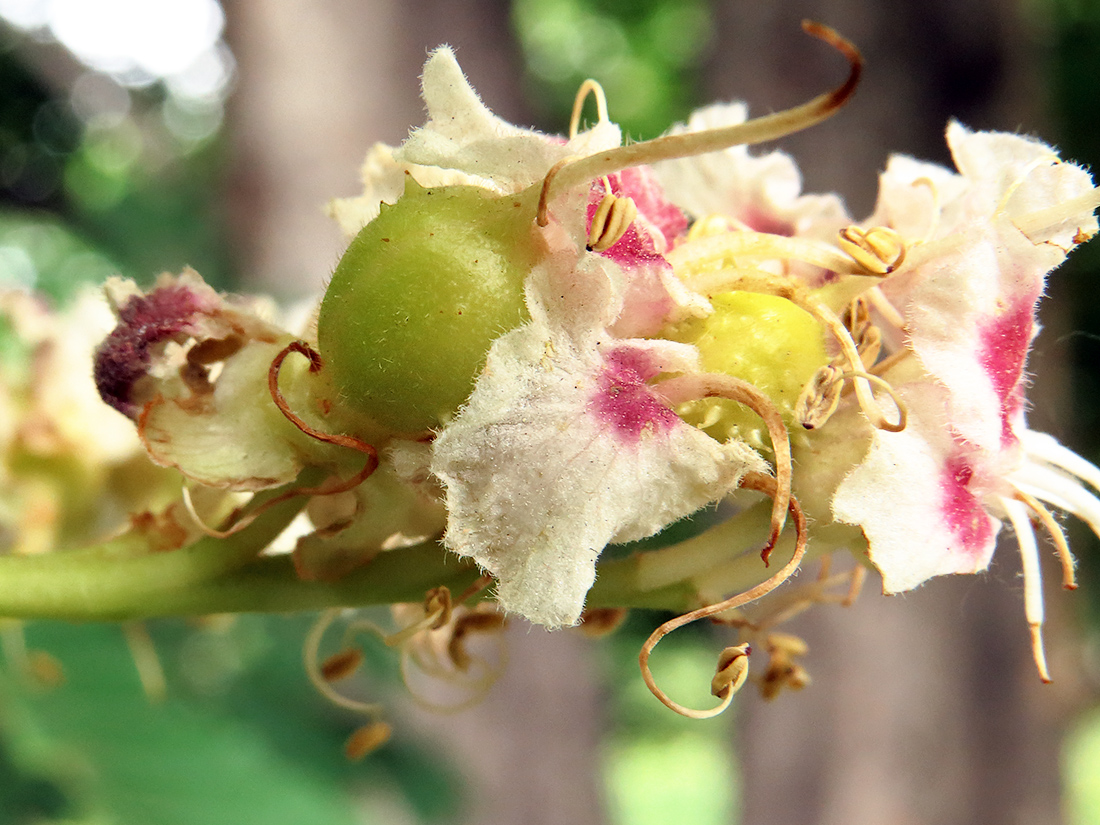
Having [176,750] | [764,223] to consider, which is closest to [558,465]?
[764,223]

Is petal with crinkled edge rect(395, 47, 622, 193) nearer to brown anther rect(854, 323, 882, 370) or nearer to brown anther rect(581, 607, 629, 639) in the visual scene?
brown anther rect(854, 323, 882, 370)

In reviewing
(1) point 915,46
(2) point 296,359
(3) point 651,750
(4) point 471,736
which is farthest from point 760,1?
(3) point 651,750

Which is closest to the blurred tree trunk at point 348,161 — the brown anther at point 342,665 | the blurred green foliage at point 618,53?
the brown anther at point 342,665

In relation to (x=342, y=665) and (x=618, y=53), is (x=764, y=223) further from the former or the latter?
(x=618, y=53)

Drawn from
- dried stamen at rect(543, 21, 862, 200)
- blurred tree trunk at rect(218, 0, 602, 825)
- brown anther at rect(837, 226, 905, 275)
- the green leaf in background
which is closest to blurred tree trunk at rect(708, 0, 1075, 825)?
blurred tree trunk at rect(218, 0, 602, 825)

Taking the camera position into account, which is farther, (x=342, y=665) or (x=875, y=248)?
(x=342, y=665)

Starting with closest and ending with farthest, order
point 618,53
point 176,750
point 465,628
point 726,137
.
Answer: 1. point 726,137
2. point 465,628
3. point 176,750
4. point 618,53

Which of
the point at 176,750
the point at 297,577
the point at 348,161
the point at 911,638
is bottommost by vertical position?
the point at 911,638
